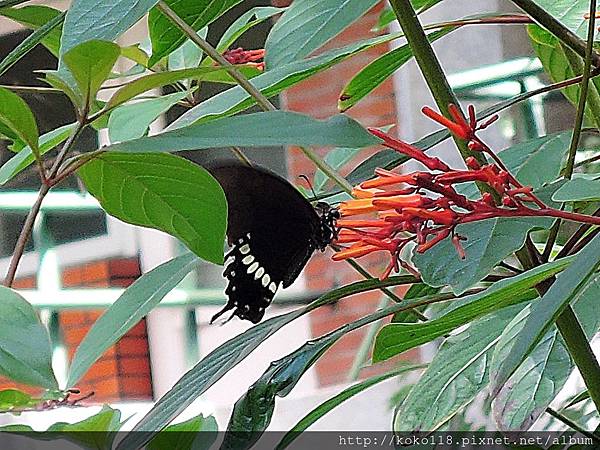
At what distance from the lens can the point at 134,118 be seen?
1.33ft

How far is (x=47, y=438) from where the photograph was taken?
35 centimetres

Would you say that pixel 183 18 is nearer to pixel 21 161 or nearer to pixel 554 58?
Result: pixel 21 161

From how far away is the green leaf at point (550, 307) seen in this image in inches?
7.5

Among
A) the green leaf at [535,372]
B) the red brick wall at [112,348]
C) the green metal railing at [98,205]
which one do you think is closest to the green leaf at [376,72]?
the green leaf at [535,372]

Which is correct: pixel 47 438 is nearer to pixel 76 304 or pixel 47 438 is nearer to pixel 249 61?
pixel 249 61

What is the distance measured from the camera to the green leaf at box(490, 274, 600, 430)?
0.30 metres

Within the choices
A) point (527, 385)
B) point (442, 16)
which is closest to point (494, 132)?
point (442, 16)

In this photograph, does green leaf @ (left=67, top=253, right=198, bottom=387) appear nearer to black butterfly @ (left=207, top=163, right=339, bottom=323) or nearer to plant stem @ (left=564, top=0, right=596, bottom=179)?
black butterfly @ (left=207, top=163, right=339, bottom=323)

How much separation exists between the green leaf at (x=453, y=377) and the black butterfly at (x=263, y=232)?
0.21 feet

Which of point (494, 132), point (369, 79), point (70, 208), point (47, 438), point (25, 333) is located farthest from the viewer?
point (494, 132)

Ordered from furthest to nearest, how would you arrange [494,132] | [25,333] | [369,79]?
[494,132] < [369,79] < [25,333]

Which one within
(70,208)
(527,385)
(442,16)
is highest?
(442,16)

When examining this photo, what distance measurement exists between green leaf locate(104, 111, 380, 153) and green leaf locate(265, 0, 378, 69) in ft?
0.21

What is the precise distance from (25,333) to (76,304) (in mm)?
1301
